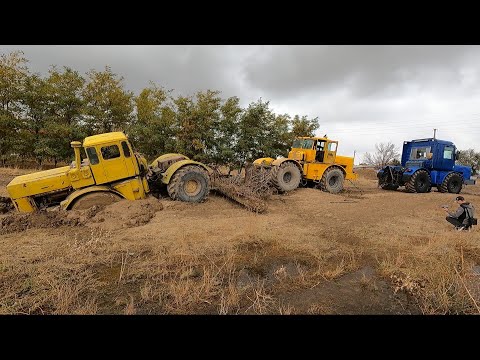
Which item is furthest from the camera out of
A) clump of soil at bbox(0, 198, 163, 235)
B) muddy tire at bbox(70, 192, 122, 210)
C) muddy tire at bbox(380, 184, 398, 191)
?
muddy tire at bbox(380, 184, 398, 191)

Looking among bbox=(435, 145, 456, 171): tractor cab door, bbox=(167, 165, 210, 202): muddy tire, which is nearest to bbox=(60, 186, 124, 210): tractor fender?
bbox=(167, 165, 210, 202): muddy tire

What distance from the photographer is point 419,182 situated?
45.9 ft

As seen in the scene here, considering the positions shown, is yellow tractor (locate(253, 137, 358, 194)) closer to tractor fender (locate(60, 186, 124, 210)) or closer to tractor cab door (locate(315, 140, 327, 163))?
tractor cab door (locate(315, 140, 327, 163))

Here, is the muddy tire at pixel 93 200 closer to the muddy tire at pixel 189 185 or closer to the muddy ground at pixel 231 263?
the muddy ground at pixel 231 263

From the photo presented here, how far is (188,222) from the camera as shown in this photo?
736 cm

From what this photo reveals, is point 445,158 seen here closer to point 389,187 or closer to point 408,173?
point 408,173

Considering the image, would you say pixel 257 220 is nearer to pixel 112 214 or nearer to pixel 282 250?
pixel 282 250

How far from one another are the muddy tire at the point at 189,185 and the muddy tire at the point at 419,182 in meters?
10.2

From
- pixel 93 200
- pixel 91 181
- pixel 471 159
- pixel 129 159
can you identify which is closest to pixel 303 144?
pixel 129 159

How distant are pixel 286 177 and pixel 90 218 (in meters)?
8.13

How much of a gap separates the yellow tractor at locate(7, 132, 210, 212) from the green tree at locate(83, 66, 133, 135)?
13366mm

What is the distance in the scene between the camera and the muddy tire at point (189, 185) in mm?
9305

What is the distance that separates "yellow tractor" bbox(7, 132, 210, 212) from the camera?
25.5 ft
